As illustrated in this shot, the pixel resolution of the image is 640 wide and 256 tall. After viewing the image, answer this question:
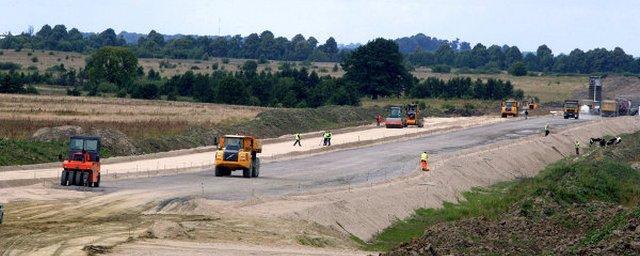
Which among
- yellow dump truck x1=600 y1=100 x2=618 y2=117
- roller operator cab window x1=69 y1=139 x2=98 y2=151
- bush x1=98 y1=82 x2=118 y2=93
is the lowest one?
yellow dump truck x1=600 y1=100 x2=618 y2=117

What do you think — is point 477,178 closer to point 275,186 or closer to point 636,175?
point 636,175

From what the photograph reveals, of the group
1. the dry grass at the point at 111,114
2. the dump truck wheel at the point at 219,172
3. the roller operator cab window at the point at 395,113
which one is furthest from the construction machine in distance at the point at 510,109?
the dump truck wheel at the point at 219,172

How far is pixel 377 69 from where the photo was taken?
155250mm

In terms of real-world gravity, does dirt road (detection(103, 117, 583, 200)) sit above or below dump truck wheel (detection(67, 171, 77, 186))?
below

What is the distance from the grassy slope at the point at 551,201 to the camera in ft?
120

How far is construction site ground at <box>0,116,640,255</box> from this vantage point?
3228 cm

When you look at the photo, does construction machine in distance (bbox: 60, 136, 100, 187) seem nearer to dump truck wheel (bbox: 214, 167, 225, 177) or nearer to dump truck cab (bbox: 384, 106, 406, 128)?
dump truck wheel (bbox: 214, 167, 225, 177)


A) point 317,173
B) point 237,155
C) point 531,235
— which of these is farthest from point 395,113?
point 531,235

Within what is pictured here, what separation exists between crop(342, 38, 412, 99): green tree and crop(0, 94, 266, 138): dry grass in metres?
37.8

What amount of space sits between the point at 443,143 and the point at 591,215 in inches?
1820

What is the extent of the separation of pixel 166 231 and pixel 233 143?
21.5 m

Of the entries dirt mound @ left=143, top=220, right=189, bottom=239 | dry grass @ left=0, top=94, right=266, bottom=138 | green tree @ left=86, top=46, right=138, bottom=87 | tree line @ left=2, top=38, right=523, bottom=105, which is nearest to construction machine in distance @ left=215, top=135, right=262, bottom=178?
dry grass @ left=0, top=94, right=266, bottom=138

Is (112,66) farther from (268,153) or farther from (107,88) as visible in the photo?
(268,153)

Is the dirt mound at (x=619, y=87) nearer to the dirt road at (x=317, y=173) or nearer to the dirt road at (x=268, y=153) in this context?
the dirt road at (x=268, y=153)
